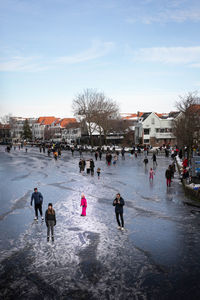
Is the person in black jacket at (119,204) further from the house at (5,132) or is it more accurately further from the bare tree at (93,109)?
the house at (5,132)

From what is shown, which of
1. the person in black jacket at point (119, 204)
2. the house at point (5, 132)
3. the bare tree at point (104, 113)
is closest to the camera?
the person in black jacket at point (119, 204)

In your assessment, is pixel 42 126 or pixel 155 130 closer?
pixel 155 130

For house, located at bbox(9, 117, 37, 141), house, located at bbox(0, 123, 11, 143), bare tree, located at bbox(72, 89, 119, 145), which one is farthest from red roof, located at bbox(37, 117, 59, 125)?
bare tree, located at bbox(72, 89, 119, 145)

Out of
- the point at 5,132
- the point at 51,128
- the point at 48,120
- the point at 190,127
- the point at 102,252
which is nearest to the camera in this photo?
the point at 102,252

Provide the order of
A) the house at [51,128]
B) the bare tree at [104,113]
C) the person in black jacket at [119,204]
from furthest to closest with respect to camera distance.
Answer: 1. the house at [51,128]
2. the bare tree at [104,113]
3. the person in black jacket at [119,204]

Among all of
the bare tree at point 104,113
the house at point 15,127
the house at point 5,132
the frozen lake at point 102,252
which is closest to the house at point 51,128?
the house at point 15,127

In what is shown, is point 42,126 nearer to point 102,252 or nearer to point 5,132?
point 5,132

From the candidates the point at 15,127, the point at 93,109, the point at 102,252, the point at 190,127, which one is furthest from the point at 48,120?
the point at 102,252

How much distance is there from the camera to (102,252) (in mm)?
7992

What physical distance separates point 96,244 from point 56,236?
5.13ft

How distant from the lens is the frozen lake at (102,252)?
6.12 meters

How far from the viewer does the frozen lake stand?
241 inches

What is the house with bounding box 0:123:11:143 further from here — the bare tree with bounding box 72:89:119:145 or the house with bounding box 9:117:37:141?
the bare tree with bounding box 72:89:119:145

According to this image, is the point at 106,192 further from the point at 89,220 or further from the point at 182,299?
the point at 182,299
